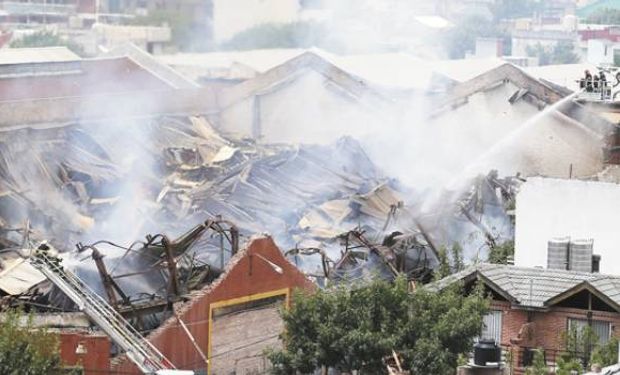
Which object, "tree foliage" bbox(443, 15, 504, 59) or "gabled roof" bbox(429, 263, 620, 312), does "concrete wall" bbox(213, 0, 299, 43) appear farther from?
"gabled roof" bbox(429, 263, 620, 312)

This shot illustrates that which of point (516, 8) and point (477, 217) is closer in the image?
point (477, 217)

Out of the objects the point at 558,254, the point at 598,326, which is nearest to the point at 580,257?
the point at 558,254

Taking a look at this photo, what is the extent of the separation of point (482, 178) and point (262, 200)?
5.23m

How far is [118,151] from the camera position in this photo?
46.2 metres

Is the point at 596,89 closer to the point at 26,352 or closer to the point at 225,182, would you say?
→ the point at 225,182

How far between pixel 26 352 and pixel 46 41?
68707 mm

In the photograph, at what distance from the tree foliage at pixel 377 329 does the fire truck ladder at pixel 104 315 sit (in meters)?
1.96

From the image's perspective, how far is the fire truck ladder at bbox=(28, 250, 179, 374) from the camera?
26.9 metres

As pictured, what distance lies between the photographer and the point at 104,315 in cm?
2780

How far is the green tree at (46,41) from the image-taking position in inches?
3469

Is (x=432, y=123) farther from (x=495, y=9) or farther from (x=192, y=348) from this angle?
(x=495, y=9)

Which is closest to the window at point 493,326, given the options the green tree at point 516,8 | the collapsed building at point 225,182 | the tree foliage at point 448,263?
the collapsed building at point 225,182

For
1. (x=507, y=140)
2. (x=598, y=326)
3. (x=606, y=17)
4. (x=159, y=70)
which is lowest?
(x=598, y=326)

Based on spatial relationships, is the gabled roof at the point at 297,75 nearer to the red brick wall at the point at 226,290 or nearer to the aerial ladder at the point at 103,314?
the red brick wall at the point at 226,290
